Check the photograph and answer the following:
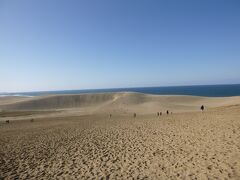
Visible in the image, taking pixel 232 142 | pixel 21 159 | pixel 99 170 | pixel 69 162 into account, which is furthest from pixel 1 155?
pixel 232 142

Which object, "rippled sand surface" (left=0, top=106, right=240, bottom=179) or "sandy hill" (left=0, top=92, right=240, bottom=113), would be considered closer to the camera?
"rippled sand surface" (left=0, top=106, right=240, bottom=179)

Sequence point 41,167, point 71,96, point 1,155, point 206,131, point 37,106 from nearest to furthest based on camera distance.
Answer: point 41,167 < point 1,155 < point 206,131 < point 37,106 < point 71,96

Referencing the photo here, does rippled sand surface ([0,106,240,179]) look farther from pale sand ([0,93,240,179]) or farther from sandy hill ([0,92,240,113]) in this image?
sandy hill ([0,92,240,113])

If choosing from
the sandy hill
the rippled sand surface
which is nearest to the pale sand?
the rippled sand surface

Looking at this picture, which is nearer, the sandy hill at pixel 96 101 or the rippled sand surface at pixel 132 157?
the rippled sand surface at pixel 132 157

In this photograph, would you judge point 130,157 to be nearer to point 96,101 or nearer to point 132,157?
point 132,157

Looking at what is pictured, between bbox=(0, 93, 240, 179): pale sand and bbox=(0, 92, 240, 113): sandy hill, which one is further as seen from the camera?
bbox=(0, 92, 240, 113): sandy hill

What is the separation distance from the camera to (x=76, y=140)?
13.8 metres

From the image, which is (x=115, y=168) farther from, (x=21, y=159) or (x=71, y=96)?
(x=71, y=96)

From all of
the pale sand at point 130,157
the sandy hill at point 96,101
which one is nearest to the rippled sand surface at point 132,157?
the pale sand at point 130,157

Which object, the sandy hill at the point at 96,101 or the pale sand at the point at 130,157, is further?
the sandy hill at the point at 96,101

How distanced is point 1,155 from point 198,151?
34.0ft

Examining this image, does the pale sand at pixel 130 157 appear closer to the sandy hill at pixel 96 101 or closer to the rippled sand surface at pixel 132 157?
the rippled sand surface at pixel 132 157

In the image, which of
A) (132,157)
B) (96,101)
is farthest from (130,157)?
(96,101)
